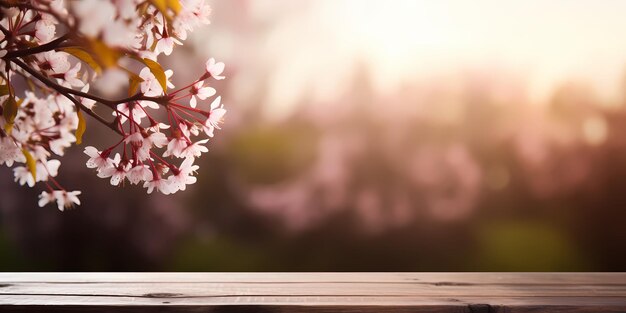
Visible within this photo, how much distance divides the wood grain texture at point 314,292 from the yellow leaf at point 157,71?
30 cm

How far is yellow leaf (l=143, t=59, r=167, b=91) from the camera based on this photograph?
699 mm

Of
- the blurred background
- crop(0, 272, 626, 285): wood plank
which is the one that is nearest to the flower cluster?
crop(0, 272, 626, 285): wood plank

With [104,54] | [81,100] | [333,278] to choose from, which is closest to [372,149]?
[333,278]

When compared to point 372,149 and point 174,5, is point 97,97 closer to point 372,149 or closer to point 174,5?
point 174,5

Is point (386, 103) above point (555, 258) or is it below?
above

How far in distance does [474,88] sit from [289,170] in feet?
2.37

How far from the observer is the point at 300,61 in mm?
2150

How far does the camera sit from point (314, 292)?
926mm

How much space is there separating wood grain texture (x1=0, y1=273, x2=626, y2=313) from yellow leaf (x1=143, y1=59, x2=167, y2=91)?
30 centimetres

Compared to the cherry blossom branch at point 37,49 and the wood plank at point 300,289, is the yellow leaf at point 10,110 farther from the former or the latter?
the wood plank at point 300,289

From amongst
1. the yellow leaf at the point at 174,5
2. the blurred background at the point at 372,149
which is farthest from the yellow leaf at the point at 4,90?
the blurred background at the point at 372,149

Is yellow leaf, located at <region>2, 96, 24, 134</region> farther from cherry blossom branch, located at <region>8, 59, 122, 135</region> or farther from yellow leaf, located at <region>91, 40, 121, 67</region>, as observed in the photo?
yellow leaf, located at <region>91, 40, 121, 67</region>

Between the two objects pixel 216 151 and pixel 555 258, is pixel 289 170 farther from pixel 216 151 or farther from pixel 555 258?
pixel 555 258

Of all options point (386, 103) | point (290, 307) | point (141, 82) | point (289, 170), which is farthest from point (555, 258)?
point (141, 82)
